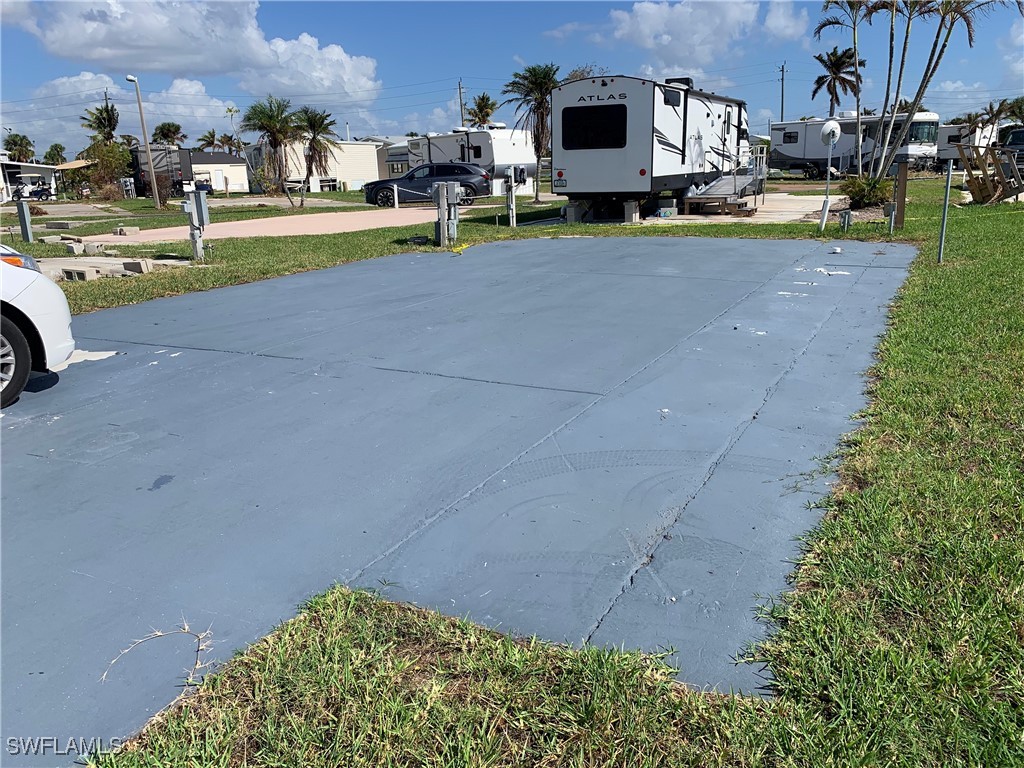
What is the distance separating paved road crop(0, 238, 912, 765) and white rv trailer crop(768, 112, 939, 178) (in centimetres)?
3370

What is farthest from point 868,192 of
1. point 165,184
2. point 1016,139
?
point 165,184

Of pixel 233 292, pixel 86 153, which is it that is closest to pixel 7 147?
pixel 86 153

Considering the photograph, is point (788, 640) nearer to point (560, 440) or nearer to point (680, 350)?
point (560, 440)

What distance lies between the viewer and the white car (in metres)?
4.64

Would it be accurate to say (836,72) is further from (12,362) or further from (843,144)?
(12,362)

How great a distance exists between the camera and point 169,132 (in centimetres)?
6800

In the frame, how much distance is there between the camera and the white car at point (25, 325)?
4.64 metres

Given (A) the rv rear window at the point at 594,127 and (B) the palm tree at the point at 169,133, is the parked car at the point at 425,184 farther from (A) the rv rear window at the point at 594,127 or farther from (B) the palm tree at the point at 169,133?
(B) the palm tree at the point at 169,133

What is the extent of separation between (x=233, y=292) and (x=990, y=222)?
1306cm

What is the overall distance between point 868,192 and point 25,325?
17.3m

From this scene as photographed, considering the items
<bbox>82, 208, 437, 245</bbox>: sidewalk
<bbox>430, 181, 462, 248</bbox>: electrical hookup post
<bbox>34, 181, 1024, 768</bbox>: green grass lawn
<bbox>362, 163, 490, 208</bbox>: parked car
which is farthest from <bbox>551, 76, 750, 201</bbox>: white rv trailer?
<bbox>34, 181, 1024, 768</bbox>: green grass lawn

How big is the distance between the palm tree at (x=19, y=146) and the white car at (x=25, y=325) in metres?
75.3

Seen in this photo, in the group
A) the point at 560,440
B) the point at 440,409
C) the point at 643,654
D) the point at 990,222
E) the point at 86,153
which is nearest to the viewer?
the point at 643,654

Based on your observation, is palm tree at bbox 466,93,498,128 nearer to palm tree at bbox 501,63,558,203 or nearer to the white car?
palm tree at bbox 501,63,558,203
